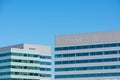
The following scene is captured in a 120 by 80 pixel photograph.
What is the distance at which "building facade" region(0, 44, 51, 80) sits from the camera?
172m

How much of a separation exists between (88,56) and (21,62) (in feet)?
90.2

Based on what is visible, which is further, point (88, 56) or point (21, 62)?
point (21, 62)

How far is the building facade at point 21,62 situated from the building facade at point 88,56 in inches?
598

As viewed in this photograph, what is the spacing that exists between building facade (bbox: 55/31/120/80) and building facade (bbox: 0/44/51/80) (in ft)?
49.8

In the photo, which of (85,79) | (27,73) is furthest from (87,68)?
(27,73)

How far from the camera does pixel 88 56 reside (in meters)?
158

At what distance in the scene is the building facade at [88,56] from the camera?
154 metres

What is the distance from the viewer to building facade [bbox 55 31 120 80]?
154 metres

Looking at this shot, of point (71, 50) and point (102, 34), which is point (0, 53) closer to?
point (71, 50)

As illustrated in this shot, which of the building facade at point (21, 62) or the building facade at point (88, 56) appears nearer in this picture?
the building facade at point (88, 56)

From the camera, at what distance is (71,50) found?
16238 cm

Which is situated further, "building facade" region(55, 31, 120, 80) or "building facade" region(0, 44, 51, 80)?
"building facade" region(0, 44, 51, 80)

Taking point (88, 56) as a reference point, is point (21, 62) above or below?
below

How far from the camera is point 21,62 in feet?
570
